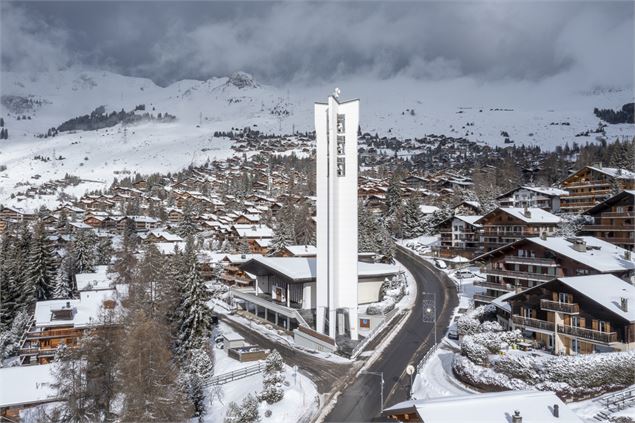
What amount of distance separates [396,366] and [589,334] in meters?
14.0

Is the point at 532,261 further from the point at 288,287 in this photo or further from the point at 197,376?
the point at 197,376

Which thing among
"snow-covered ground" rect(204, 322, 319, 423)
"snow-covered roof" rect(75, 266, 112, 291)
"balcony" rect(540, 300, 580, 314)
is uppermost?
"balcony" rect(540, 300, 580, 314)

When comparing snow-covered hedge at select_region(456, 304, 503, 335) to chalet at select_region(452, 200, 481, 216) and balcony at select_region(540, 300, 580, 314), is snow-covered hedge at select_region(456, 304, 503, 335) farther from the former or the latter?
chalet at select_region(452, 200, 481, 216)

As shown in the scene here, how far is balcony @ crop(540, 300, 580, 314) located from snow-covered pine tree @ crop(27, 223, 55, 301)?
57508 mm

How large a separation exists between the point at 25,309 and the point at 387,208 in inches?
2747

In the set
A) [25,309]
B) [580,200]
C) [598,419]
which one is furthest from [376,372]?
[580,200]

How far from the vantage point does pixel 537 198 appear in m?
92.4

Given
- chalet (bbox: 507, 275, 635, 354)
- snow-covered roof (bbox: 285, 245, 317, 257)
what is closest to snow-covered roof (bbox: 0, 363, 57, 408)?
chalet (bbox: 507, 275, 635, 354)

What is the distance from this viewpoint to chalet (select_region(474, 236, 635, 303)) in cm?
4347

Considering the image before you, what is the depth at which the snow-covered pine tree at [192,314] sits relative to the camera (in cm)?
4338

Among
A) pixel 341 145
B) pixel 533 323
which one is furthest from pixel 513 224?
pixel 341 145

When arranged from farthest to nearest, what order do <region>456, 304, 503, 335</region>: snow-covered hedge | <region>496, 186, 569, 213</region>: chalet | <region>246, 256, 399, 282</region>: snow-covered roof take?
<region>496, 186, 569, 213</region>: chalet
<region>246, 256, 399, 282</region>: snow-covered roof
<region>456, 304, 503, 335</region>: snow-covered hedge

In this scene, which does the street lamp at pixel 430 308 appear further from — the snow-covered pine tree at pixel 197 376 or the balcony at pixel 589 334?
the snow-covered pine tree at pixel 197 376

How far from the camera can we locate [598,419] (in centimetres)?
2788
